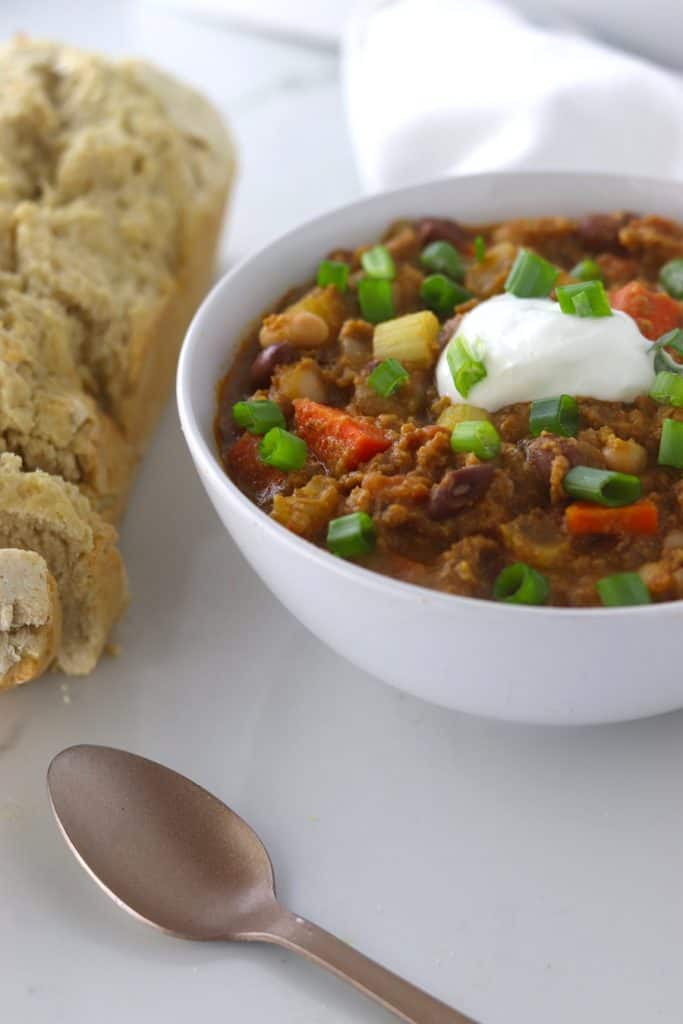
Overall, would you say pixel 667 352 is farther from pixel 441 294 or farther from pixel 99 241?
pixel 99 241

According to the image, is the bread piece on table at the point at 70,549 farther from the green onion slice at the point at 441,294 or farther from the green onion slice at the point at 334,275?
the green onion slice at the point at 441,294

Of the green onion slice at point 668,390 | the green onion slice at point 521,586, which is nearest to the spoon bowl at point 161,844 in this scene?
the green onion slice at point 521,586

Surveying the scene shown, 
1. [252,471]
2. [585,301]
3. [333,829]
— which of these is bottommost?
[333,829]

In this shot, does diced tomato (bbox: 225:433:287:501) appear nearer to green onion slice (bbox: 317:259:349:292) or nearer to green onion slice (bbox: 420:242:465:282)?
green onion slice (bbox: 317:259:349:292)

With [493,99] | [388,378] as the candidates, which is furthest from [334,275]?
[493,99]

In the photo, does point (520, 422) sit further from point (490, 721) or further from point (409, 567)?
point (490, 721)

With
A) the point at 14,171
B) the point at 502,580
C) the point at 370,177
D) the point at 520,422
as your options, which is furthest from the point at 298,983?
the point at 370,177

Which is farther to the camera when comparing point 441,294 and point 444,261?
point 444,261
